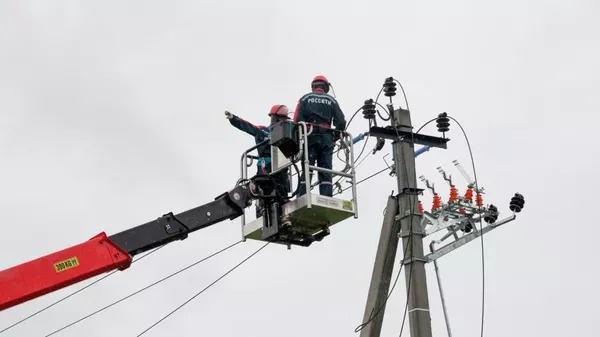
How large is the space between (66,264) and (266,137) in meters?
3.48

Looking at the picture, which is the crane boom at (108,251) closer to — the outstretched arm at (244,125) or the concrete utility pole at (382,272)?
the outstretched arm at (244,125)

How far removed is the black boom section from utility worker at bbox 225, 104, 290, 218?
1.63 ft

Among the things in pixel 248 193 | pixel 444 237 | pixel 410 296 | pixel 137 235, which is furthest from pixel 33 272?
pixel 444 237

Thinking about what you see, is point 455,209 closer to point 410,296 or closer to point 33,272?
point 410,296

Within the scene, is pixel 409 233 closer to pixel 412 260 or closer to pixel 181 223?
pixel 412 260

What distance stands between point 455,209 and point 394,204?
3.36m

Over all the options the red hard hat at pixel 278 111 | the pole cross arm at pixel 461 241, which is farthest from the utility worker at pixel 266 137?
the pole cross arm at pixel 461 241

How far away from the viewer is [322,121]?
1552cm

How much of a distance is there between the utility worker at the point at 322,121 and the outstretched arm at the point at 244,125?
62cm

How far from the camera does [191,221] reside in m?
14.2

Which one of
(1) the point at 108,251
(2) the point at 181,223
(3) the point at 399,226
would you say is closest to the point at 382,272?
(3) the point at 399,226

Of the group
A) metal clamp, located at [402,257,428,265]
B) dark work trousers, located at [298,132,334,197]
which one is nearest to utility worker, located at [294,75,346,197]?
dark work trousers, located at [298,132,334,197]

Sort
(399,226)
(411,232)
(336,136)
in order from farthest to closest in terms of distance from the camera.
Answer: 1. (399,226)
2. (411,232)
3. (336,136)

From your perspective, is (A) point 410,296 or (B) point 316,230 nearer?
(B) point 316,230
